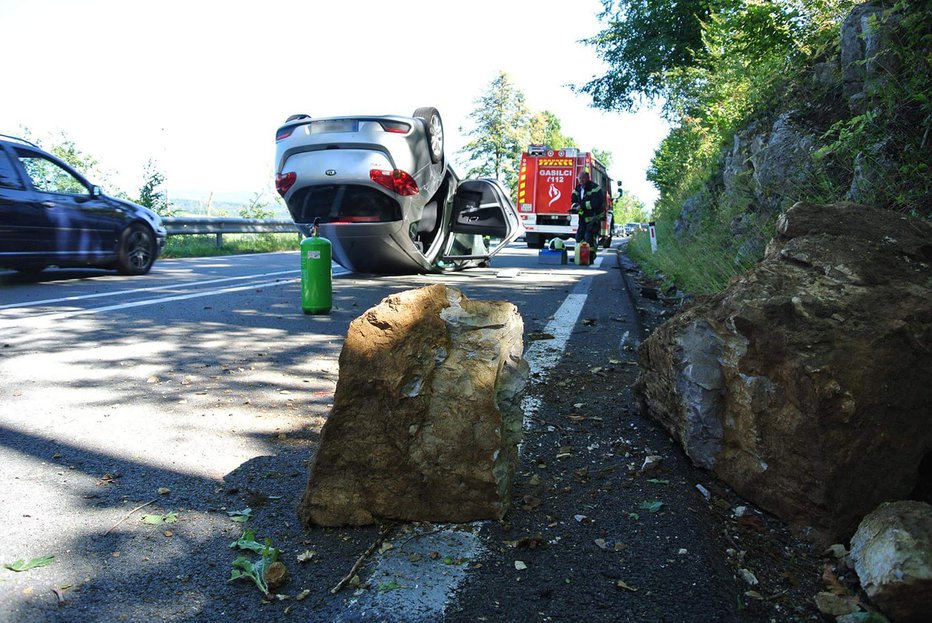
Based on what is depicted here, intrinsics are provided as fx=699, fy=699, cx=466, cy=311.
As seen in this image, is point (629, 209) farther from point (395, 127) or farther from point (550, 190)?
point (395, 127)

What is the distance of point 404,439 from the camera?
7.70 ft

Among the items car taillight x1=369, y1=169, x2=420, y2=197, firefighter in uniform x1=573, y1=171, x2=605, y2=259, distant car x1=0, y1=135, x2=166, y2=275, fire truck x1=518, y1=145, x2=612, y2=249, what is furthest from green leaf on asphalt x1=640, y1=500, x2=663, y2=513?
fire truck x1=518, y1=145, x2=612, y2=249

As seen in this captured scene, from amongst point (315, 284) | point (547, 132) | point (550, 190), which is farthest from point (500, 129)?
point (315, 284)

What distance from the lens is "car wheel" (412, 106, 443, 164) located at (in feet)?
29.6

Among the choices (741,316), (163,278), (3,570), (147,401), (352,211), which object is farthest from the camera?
(163,278)

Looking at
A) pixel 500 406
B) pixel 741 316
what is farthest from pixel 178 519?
pixel 741 316

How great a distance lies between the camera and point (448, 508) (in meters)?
2.34

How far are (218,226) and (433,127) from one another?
10174 millimetres

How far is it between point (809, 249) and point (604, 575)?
1.65 metres

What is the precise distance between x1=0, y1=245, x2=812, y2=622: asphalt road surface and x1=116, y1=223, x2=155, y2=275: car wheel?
525 cm

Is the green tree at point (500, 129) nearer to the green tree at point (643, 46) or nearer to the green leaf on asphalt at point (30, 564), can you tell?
the green tree at point (643, 46)

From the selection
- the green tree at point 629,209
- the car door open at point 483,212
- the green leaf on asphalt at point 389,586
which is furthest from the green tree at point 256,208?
the green tree at point 629,209

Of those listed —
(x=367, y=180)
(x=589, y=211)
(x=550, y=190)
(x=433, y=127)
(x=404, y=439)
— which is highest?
(x=550, y=190)

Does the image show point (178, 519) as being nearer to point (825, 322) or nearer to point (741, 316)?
point (741, 316)
